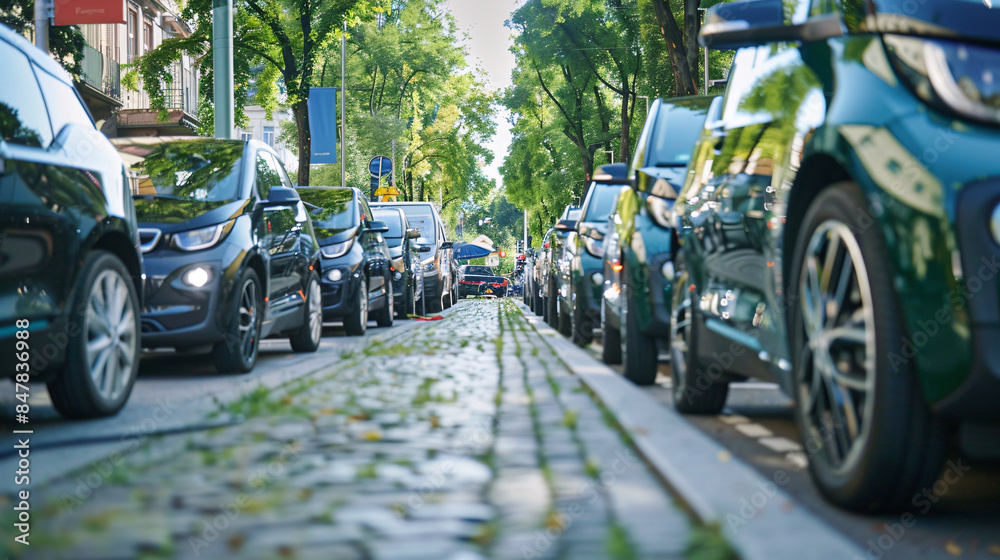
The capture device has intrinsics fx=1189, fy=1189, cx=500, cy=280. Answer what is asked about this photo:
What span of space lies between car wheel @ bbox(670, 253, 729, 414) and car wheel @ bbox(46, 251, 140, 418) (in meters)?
2.82

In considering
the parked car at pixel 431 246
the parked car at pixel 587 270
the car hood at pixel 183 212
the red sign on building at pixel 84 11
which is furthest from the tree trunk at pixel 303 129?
the car hood at pixel 183 212

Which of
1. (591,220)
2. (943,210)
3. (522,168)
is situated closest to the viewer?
(943,210)

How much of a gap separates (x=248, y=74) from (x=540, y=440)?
25393 mm

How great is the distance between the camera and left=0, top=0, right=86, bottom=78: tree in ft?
81.3

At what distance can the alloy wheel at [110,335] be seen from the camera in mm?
5652

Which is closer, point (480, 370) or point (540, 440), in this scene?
point (540, 440)

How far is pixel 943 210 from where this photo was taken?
3121mm

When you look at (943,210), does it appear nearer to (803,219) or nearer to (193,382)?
(803,219)

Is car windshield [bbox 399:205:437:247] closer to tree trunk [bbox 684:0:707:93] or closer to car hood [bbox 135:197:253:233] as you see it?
tree trunk [bbox 684:0:707:93]

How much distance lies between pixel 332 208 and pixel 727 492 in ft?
37.8

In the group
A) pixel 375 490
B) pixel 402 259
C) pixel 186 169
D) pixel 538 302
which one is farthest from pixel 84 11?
pixel 375 490

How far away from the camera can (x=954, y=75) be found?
3324 mm

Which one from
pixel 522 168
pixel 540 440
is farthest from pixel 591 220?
pixel 522 168

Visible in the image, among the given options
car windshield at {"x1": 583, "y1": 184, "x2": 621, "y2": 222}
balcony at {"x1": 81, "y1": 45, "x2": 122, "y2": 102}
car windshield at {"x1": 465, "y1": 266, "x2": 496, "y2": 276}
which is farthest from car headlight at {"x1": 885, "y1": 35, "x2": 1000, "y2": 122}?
car windshield at {"x1": 465, "y1": 266, "x2": 496, "y2": 276}
